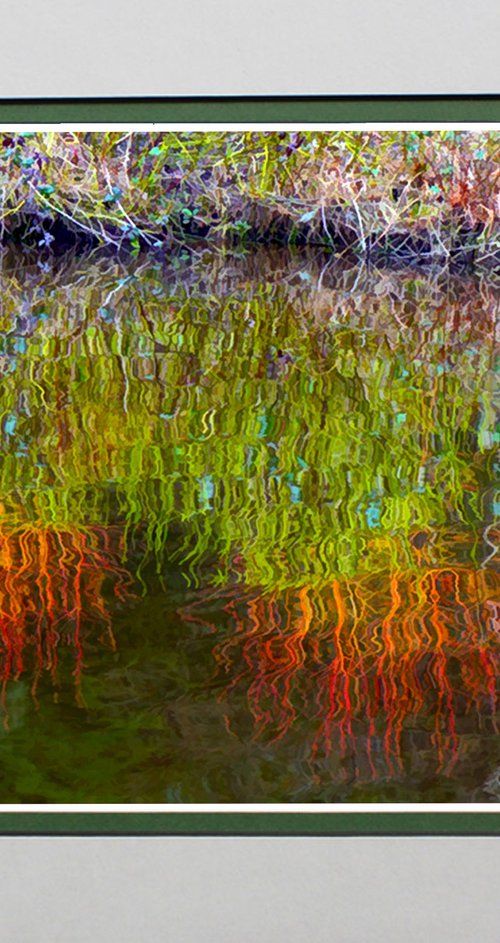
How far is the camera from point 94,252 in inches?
515

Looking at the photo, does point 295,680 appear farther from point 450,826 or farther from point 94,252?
point 94,252

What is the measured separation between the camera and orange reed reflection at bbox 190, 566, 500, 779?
2074mm

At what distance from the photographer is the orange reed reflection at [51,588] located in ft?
7.98

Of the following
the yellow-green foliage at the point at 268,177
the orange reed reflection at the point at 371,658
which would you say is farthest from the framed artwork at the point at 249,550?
the yellow-green foliage at the point at 268,177

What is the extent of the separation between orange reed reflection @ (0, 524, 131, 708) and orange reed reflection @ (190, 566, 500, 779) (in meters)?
0.22

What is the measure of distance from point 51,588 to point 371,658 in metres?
0.68

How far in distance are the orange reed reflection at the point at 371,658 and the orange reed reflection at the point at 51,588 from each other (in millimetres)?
221
